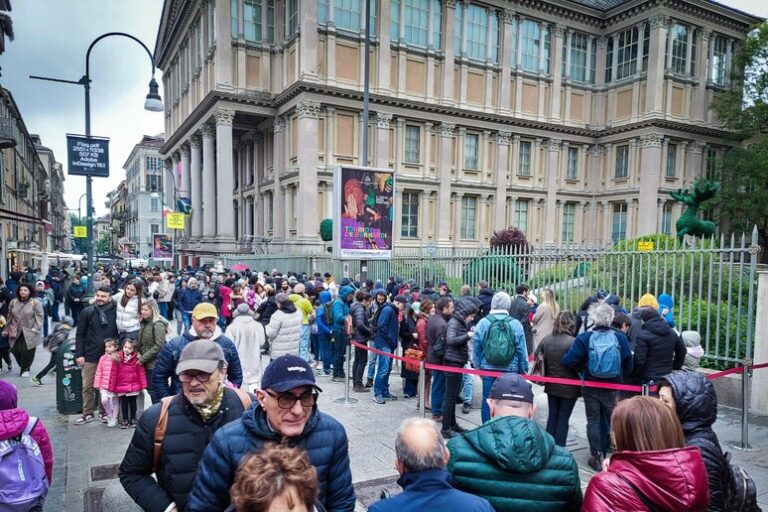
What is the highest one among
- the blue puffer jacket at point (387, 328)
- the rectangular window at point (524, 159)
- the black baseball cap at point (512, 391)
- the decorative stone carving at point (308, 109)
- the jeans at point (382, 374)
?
the decorative stone carving at point (308, 109)

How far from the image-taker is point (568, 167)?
3747cm

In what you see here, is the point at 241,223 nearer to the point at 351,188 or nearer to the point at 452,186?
the point at 452,186

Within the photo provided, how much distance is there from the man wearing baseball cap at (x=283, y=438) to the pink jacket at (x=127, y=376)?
15.6 ft

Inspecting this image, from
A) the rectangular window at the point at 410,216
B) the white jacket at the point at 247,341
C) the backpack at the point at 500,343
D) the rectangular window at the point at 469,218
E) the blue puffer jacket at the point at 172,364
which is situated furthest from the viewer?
the rectangular window at the point at 469,218

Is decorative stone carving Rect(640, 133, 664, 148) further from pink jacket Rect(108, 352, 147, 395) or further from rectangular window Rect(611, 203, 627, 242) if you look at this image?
pink jacket Rect(108, 352, 147, 395)

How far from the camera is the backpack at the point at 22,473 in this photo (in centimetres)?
295

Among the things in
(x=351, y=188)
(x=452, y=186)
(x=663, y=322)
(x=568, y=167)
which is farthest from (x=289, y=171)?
(x=663, y=322)

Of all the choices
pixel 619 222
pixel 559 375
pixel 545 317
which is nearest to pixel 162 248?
pixel 619 222

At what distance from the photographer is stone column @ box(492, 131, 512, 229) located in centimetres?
3397

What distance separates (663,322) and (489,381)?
7.12 feet

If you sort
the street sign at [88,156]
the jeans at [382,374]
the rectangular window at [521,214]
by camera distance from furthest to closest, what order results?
the rectangular window at [521,214], the street sign at [88,156], the jeans at [382,374]

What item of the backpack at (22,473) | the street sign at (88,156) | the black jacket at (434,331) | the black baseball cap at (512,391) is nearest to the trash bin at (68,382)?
the backpack at (22,473)

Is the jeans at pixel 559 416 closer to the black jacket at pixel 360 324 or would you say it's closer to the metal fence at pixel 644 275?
the metal fence at pixel 644 275

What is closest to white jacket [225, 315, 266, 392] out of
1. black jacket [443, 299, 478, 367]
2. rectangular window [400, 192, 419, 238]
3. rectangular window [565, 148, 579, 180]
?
black jacket [443, 299, 478, 367]
